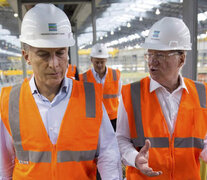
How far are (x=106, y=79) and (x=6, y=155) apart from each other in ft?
9.39

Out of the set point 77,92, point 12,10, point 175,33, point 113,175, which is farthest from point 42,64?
point 12,10

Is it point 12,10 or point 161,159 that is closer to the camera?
point 161,159

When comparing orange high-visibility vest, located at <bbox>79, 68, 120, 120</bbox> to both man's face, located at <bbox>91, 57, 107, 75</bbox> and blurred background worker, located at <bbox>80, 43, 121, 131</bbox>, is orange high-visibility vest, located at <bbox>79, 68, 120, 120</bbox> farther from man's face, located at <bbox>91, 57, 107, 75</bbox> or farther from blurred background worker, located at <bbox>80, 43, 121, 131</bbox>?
man's face, located at <bbox>91, 57, 107, 75</bbox>

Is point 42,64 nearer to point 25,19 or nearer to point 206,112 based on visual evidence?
point 25,19

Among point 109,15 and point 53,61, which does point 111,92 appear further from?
point 53,61

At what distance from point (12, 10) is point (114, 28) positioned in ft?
8.04

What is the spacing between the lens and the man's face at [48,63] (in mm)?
1322

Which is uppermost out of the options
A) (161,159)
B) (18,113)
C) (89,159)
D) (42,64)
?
(42,64)

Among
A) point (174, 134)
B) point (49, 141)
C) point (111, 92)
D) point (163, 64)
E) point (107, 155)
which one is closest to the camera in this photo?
point (49, 141)

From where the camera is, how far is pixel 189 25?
8.96 ft

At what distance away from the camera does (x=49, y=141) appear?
1302mm

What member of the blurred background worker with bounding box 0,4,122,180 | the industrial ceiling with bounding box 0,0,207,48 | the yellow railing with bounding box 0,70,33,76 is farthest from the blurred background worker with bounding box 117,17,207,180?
the yellow railing with bounding box 0,70,33,76

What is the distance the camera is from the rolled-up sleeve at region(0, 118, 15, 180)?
1.41 m

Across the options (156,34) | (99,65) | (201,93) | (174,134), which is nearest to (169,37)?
(156,34)
